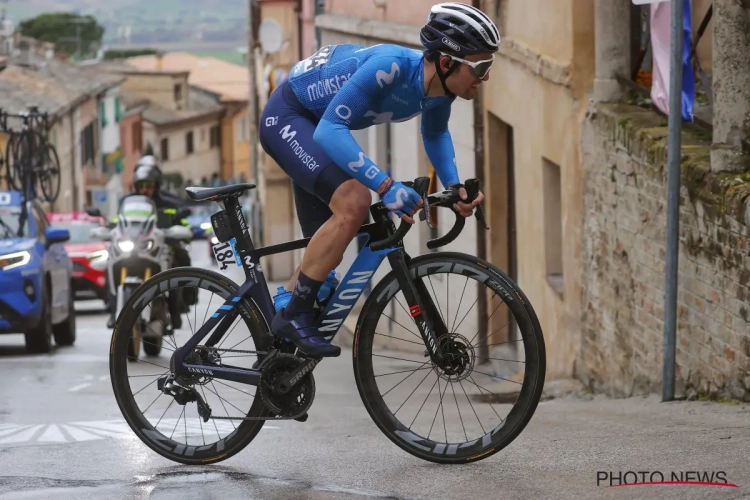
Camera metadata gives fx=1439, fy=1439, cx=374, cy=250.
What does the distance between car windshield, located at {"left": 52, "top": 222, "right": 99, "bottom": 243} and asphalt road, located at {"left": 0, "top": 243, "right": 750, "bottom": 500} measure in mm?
19723

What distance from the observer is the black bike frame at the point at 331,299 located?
207 inches

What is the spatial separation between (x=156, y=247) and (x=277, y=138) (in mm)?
8965

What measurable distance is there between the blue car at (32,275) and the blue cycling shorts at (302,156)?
359 inches

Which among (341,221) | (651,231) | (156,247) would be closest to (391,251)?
(341,221)

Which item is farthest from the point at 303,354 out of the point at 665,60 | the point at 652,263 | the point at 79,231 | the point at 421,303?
Answer: the point at 79,231

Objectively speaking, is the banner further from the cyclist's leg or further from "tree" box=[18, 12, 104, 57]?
"tree" box=[18, 12, 104, 57]

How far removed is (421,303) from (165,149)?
87.5m

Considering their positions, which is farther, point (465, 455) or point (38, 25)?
point (38, 25)

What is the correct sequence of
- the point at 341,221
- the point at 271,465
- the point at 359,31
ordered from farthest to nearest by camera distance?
1. the point at 359,31
2. the point at 271,465
3. the point at 341,221

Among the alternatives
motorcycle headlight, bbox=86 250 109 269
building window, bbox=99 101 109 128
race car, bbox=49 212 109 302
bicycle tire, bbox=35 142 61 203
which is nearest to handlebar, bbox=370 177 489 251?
bicycle tire, bbox=35 142 61 203

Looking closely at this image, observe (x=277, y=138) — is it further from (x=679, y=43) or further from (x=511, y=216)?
(x=511, y=216)

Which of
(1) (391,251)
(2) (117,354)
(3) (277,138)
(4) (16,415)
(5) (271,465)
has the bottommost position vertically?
(4) (16,415)

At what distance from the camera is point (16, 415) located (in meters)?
9.29

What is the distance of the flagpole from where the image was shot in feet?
26.0
